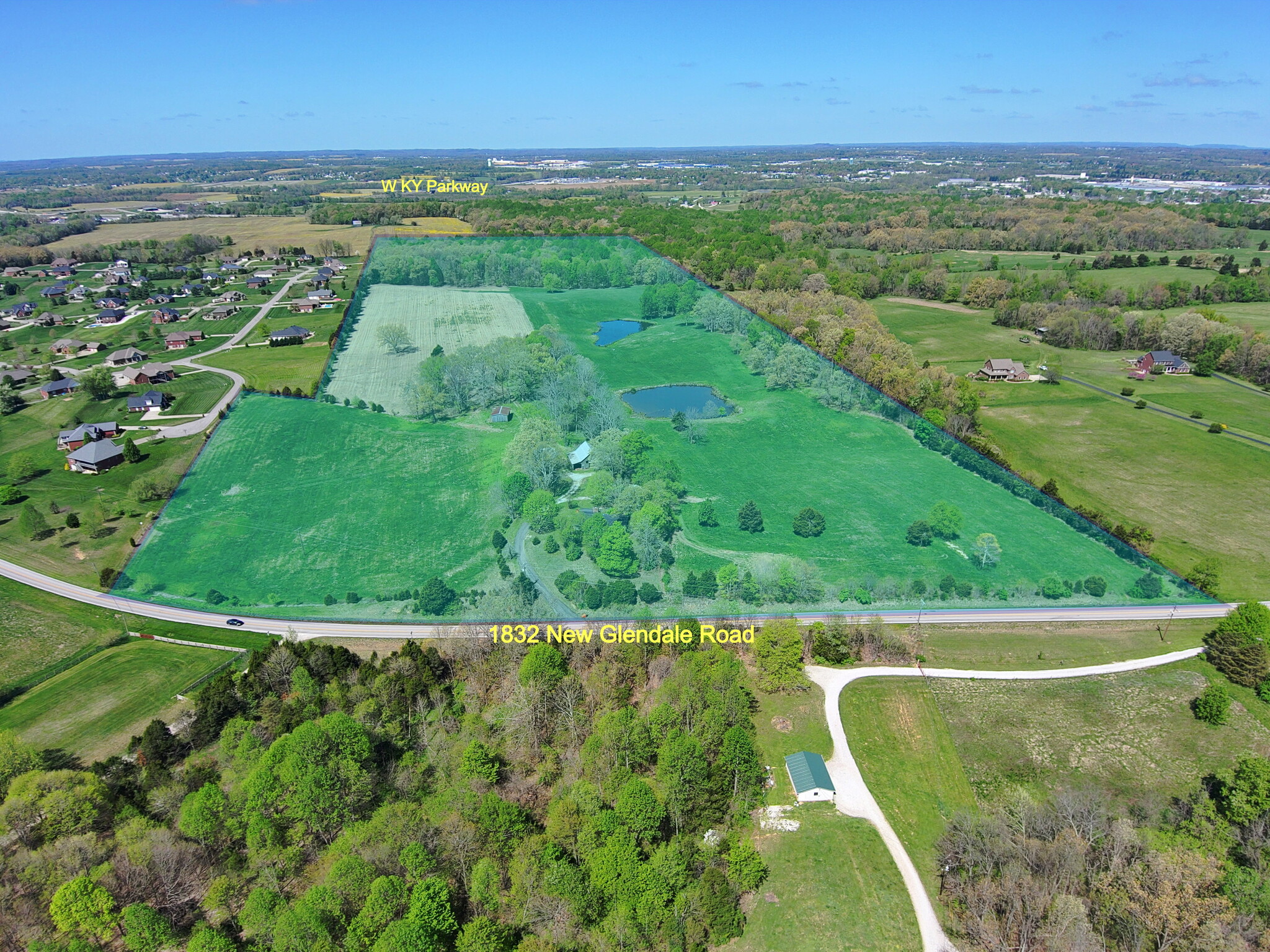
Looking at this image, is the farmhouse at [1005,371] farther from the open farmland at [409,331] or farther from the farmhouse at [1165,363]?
the open farmland at [409,331]

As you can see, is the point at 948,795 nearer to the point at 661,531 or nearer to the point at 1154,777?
the point at 1154,777

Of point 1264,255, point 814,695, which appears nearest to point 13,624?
point 814,695

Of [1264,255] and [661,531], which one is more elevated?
[1264,255]

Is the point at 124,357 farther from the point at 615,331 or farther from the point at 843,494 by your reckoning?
the point at 843,494

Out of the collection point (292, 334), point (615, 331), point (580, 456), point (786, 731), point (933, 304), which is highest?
point (933, 304)

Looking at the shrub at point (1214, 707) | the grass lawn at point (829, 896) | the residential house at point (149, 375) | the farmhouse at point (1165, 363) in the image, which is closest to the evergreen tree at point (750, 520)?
the grass lawn at point (829, 896)

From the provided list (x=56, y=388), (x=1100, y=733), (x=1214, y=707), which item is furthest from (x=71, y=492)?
(x=1214, y=707)
